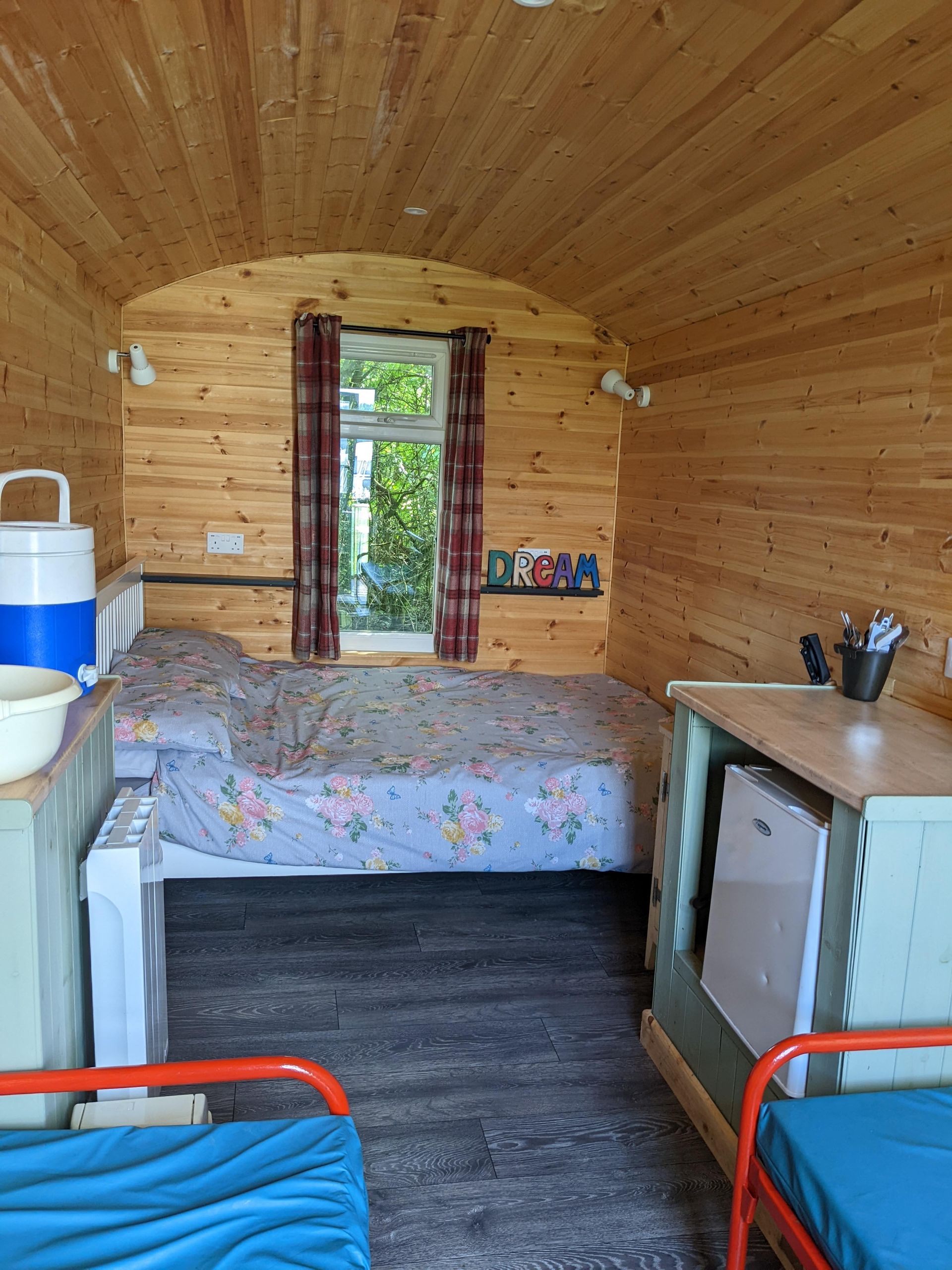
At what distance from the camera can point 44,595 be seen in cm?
156

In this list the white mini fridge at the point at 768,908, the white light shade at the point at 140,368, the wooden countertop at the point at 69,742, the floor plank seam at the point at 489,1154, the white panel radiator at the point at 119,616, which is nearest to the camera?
the wooden countertop at the point at 69,742

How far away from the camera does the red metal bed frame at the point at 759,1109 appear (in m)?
1.36

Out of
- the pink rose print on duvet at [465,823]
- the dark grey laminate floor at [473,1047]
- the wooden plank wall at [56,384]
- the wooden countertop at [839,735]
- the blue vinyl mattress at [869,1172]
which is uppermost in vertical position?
the wooden plank wall at [56,384]

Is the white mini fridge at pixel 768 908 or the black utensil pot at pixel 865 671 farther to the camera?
the black utensil pot at pixel 865 671

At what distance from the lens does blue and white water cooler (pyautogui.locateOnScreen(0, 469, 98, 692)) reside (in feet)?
5.03

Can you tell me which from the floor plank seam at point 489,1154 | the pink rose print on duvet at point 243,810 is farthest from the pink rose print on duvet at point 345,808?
the floor plank seam at point 489,1154

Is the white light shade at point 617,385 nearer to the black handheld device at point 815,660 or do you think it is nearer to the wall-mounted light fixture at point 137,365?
the wall-mounted light fixture at point 137,365

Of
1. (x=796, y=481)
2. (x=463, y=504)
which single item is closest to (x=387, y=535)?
(x=463, y=504)

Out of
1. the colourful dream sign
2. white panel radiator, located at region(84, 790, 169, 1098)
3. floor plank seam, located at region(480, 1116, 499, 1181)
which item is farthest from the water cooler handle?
the colourful dream sign

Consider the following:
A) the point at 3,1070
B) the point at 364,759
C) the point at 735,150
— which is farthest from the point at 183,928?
the point at 735,150

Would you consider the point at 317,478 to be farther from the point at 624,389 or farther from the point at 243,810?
the point at 243,810

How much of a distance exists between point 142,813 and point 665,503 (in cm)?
277

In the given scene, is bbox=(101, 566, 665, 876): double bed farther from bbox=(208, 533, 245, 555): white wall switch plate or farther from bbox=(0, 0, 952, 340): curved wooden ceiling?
bbox=(0, 0, 952, 340): curved wooden ceiling

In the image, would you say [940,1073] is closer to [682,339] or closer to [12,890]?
[12,890]
